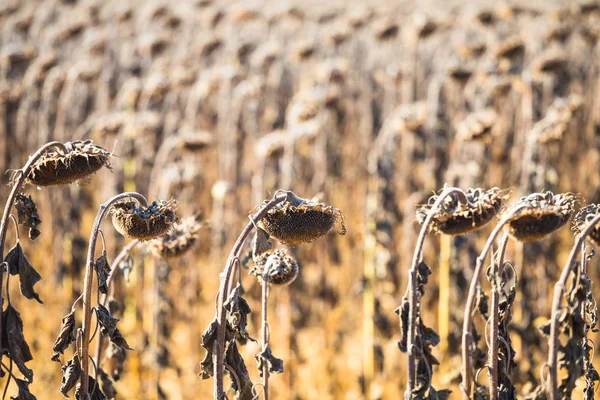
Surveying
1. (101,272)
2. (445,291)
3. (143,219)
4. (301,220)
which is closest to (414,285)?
(301,220)

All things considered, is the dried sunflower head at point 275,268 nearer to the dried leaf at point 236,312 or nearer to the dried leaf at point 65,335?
the dried leaf at point 236,312

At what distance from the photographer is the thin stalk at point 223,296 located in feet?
6.56

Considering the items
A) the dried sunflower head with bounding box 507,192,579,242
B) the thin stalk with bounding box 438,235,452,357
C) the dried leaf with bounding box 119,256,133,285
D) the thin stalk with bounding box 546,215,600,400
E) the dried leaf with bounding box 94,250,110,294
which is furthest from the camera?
the thin stalk with bounding box 438,235,452,357

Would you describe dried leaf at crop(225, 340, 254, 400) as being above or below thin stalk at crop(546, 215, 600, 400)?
below

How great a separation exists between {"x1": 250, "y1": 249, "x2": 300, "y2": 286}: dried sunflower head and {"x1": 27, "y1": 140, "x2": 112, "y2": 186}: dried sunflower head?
22.3 inches

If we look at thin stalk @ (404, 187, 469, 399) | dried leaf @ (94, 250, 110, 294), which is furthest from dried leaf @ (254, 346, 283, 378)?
dried leaf @ (94, 250, 110, 294)

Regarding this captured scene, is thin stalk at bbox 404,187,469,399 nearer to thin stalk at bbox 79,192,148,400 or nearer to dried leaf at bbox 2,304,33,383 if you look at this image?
thin stalk at bbox 79,192,148,400

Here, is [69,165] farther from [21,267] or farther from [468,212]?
[468,212]

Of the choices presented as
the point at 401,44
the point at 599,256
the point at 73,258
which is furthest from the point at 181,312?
the point at 401,44

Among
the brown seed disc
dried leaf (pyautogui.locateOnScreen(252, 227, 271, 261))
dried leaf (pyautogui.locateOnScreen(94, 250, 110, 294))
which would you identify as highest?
the brown seed disc

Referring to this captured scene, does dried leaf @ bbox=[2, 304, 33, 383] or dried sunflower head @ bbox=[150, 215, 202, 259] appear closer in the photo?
dried leaf @ bbox=[2, 304, 33, 383]

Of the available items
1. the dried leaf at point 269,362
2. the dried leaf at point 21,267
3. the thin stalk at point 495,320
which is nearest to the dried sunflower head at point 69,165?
the dried leaf at point 21,267

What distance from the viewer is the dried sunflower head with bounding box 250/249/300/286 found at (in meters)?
2.10

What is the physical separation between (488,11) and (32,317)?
4576mm
